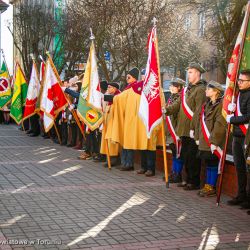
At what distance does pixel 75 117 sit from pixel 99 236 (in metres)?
7.39

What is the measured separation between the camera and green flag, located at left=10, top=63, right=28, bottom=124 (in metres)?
16.5

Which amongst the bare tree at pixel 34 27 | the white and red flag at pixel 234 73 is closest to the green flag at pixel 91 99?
the white and red flag at pixel 234 73

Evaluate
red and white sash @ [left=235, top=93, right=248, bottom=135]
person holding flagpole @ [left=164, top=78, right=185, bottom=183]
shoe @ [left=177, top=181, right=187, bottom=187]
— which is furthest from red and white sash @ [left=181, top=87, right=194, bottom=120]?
red and white sash @ [left=235, top=93, right=248, bottom=135]

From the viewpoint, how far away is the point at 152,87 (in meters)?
8.74

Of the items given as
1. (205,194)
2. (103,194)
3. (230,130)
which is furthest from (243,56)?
(103,194)

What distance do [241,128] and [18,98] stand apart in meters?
11.1

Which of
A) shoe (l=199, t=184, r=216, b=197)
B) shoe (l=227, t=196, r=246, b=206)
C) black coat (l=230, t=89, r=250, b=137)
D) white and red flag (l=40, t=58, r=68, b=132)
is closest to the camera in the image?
black coat (l=230, t=89, r=250, b=137)

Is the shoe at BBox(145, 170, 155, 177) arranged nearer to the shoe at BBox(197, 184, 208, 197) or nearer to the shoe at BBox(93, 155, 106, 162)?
the shoe at BBox(197, 184, 208, 197)

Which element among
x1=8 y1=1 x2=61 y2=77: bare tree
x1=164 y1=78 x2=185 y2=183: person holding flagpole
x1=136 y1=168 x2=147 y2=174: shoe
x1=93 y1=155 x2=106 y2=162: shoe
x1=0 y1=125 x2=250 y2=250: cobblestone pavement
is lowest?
x1=0 y1=125 x2=250 y2=250: cobblestone pavement

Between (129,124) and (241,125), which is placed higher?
(241,125)

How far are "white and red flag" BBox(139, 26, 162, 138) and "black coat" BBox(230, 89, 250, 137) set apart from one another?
191cm

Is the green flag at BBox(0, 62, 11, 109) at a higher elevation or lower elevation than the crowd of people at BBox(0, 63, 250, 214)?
higher

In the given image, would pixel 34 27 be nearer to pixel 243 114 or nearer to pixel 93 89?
pixel 93 89

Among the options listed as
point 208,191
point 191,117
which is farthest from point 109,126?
point 208,191
